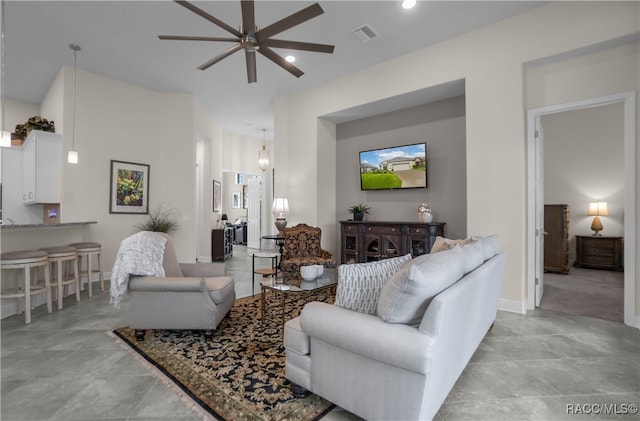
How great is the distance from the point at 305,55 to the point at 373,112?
1.54m

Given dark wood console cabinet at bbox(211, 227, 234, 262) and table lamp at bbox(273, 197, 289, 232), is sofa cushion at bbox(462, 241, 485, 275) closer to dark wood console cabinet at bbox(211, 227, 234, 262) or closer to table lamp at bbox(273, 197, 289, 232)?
table lamp at bbox(273, 197, 289, 232)

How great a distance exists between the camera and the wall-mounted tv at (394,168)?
4793mm

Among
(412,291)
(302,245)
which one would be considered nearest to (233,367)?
(412,291)

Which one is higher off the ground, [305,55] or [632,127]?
[305,55]

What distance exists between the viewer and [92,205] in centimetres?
491

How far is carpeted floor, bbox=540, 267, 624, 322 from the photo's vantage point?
352 centimetres

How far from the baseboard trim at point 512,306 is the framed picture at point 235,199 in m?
9.16

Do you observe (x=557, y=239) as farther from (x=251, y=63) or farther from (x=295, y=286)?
(x=251, y=63)

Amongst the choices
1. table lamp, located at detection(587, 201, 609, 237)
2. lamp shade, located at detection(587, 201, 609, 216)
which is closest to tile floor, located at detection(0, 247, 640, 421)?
table lamp, located at detection(587, 201, 609, 237)

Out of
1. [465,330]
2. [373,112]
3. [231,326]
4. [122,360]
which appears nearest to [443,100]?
[373,112]

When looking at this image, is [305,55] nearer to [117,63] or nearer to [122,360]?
[117,63]

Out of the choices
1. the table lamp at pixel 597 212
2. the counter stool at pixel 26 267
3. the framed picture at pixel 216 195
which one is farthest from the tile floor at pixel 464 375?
the framed picture at pixel 216 195

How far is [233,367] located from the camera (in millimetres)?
2221

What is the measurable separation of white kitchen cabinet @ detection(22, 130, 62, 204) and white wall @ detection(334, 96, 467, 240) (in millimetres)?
4640
